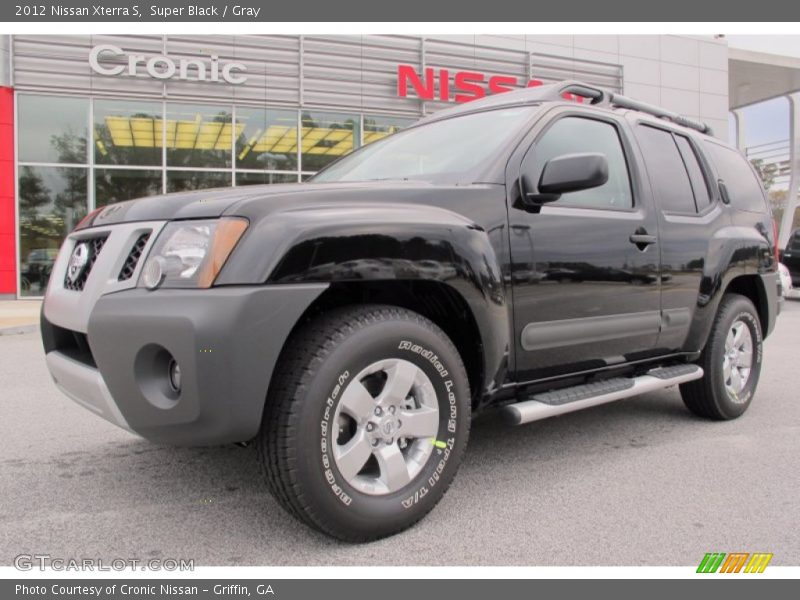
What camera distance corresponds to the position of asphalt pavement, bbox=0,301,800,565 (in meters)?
2.32

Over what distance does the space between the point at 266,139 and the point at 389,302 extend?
42.5 ft

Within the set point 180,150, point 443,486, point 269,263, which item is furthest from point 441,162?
point 180,150

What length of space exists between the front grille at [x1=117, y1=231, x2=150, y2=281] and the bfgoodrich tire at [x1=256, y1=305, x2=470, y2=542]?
618mm

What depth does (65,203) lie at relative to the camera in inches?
535

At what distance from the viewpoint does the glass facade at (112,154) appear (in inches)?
530

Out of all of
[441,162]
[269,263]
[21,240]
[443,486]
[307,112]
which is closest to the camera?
[269,263]

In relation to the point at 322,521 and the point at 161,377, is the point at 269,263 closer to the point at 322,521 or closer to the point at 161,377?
the point at 161,377

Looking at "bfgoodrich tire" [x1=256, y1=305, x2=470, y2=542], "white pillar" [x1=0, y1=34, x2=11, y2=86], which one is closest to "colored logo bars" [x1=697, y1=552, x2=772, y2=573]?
"bfgoodrich tire" [x1=256, y1=305, x2=470, y2=542]

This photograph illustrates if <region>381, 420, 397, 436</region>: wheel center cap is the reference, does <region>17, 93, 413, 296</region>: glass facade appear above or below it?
above

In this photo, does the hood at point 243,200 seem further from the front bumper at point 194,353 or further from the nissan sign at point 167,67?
the nissan sign at point 167,67

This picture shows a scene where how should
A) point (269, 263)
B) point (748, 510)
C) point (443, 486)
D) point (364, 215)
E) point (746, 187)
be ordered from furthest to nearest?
point (746, 187)
point (748, 510)
point (443, 486)
point (364, 215)
point (269, 263)

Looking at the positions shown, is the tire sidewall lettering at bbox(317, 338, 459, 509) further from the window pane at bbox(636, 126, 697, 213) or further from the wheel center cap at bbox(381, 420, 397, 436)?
the window pane at bbox(636, 126, 697, 213)

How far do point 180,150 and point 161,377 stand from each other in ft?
42.7

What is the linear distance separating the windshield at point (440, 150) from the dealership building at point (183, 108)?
32.9 feet
